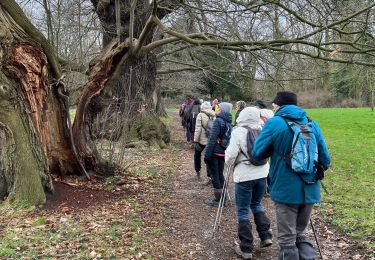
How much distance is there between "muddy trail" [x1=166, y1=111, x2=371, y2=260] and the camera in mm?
5777

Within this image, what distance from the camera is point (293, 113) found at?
4484mm

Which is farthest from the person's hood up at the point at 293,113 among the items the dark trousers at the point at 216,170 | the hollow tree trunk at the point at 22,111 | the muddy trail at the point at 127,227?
the hollow tree trunk at the point at 22,111

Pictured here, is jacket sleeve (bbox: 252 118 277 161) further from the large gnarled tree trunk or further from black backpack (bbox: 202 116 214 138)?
black backpack (bbox: 202 116 214 138)

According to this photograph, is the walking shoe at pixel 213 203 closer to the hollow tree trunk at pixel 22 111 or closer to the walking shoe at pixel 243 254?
the walking shoe at pixel 243 254

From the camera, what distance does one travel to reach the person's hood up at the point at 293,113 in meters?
4.48

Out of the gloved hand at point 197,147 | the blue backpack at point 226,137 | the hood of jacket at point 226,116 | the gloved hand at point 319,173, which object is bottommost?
the gloved hand at point 197,147

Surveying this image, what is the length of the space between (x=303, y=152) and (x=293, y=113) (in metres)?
0.43

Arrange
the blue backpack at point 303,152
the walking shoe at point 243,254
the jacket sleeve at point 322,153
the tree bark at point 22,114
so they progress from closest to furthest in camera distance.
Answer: the blue backpack at point 303,152 < the jacket sleeve at point 322,153 < the walking shoe at point 243,254 < the tree bark at point 22,114

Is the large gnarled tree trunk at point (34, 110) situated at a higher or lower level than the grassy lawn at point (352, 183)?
higher

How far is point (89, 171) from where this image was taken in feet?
29.9

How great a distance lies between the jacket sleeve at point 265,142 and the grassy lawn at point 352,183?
249cm

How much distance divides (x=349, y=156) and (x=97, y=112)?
9637 mm

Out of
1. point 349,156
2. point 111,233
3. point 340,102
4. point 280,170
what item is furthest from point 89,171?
point 340,102

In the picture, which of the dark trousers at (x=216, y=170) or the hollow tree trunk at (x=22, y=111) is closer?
the hollow tree trunk at (x=22, y=111)
